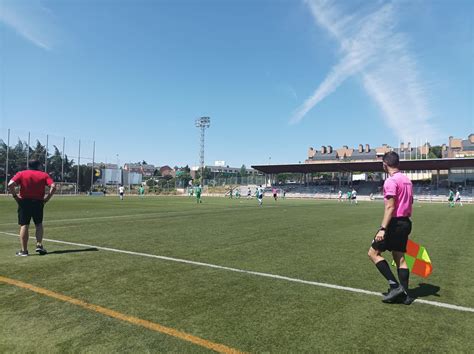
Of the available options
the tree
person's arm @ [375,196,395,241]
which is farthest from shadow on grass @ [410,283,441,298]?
the tree

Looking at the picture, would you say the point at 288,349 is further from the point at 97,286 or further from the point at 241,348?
the point at 97,286

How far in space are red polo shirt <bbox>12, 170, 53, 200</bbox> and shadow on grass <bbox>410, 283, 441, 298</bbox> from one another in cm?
703

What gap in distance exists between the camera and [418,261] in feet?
18.3

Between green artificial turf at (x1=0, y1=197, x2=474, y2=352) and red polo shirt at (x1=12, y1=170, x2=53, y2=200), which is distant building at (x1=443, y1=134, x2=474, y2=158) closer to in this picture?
green artificial turf at (x1=0, y1=197, x2=474, y2=352)

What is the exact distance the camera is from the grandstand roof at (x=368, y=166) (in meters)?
60.7

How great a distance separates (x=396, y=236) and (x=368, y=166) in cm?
6599

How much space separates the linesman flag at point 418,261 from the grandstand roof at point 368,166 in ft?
192

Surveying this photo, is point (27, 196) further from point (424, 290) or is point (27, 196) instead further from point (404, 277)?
point (424, 290)

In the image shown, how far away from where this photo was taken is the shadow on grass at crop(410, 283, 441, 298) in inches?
208

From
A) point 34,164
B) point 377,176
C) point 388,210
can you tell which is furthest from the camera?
point 377,176

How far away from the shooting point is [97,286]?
17.4ft

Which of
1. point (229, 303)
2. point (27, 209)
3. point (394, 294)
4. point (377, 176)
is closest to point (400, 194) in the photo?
point (394, 294)

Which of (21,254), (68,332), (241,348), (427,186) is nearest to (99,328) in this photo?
(68,332)

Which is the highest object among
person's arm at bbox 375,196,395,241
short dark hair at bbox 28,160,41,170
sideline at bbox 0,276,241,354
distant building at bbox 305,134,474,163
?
distant building at bbox 305,134,474,163
